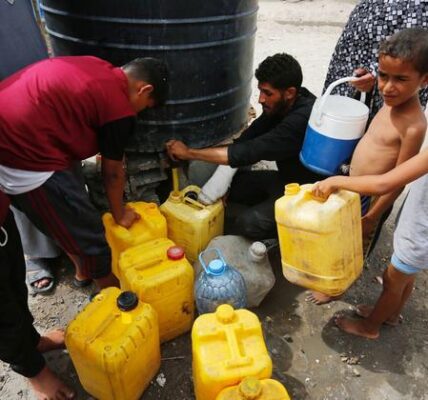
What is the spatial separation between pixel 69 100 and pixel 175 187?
1125 millimetres

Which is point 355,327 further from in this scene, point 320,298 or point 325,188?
point 325,188

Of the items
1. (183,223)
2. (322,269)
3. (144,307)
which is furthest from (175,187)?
(322,269)

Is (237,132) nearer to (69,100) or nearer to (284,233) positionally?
(284,233)

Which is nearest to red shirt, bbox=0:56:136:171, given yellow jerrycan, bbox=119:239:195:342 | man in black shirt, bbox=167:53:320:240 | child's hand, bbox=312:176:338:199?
yellow jerrycan, bbox=119:239:195:342

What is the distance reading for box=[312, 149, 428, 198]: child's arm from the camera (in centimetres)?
168

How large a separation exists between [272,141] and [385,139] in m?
0.68

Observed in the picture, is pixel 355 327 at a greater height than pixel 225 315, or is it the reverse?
pixel 225 315

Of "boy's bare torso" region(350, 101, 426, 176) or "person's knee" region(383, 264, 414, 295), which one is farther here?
"person's knee" region(383, 264, 414, 295)

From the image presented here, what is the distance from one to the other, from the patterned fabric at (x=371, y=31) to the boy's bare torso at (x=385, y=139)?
20.7 inches

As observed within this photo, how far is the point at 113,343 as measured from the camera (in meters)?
1.80

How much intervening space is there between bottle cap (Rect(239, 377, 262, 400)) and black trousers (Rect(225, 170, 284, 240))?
3.91ft

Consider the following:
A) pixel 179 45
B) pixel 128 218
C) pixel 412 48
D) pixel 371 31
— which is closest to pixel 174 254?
pixel 128 218

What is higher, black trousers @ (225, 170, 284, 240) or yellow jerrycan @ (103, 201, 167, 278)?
yellow jerrycan @ (103, 201, 167, 278)

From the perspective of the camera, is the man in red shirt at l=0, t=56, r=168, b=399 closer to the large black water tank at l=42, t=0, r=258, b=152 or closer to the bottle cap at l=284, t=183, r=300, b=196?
the large black water tank at l=42, t=0, r=258, b=152
